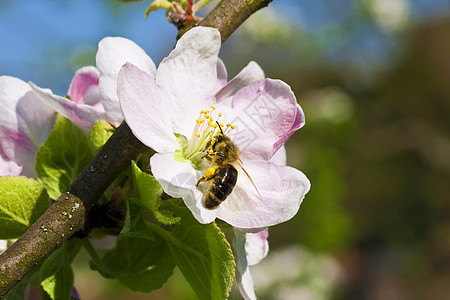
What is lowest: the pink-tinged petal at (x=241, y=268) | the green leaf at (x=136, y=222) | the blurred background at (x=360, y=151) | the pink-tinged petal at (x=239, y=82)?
the blurred background at (x=360, y=151)

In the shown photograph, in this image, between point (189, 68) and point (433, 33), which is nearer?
point (189, 68)

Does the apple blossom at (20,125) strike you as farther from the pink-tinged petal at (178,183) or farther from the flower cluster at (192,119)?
the pink-tinged petal at (178,183)

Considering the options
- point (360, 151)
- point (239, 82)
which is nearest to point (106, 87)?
point (239, 82)

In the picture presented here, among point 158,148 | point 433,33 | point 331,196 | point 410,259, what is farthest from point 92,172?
point 433,33

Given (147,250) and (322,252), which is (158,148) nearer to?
(147,250)

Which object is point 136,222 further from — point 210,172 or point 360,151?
point 360,151

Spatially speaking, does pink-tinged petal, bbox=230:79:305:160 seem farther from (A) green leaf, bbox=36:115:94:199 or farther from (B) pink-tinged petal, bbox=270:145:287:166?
(A) green leaf, bbox=36:115:94:199

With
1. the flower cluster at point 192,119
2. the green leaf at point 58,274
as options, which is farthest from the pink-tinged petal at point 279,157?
the green leaf at point 58,274
